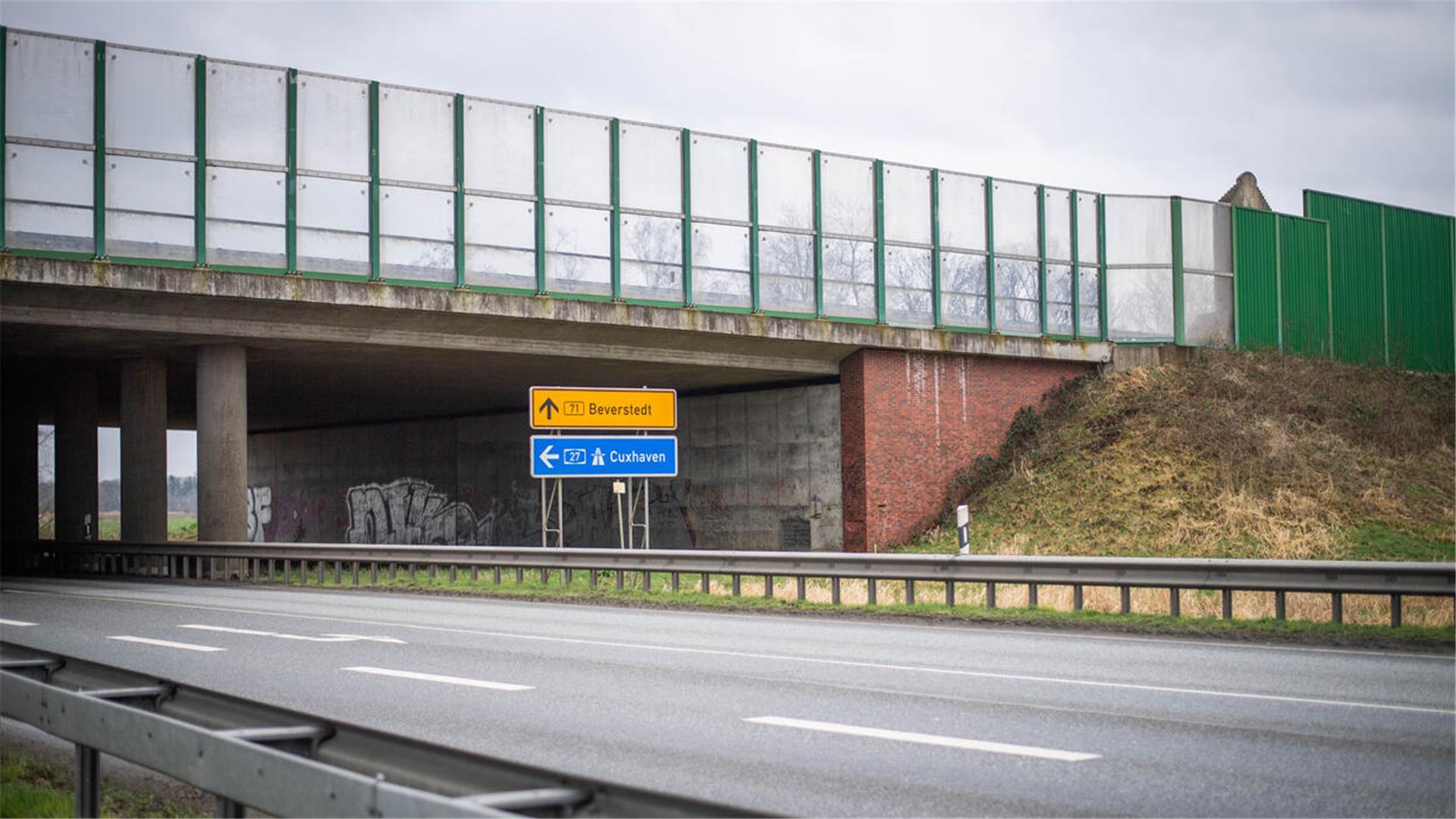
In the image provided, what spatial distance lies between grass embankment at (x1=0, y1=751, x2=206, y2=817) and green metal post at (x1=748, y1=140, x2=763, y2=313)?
22.2m

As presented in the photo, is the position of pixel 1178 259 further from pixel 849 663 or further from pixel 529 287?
pixel 849 663

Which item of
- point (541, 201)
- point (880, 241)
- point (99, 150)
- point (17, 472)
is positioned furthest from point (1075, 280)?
point (17, 472)

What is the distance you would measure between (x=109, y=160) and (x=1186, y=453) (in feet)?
68.6

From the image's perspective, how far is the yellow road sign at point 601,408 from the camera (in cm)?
2472

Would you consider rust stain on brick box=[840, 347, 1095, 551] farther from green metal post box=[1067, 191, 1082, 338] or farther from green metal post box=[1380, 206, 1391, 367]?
green metal post box=[1380, 206, 1391, 367]

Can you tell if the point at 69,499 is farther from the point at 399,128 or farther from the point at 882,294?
the point at 882,294

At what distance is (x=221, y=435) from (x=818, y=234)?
12358mm

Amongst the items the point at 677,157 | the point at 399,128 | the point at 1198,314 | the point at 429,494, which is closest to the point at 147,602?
the point at 399,128

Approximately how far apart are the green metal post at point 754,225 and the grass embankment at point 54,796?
2219cm

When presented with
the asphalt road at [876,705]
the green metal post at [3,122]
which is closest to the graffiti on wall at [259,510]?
the green metal post at [3,122]

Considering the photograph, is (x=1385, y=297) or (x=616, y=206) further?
(x=1385, y=297)

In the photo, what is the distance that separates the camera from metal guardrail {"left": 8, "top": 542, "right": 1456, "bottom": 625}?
1341 centimetres

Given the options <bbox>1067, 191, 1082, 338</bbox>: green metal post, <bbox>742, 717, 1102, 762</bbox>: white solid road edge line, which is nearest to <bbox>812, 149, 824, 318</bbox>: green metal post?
<bbox>1067, 191, 1082, 338</bbox>: green metal post

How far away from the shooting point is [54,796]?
671 cm
